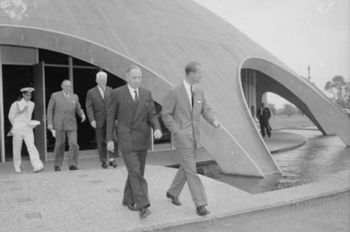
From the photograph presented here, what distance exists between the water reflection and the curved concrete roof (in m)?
0.39

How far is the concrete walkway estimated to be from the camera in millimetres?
4742

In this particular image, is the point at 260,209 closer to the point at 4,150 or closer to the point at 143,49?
the point at 143,49

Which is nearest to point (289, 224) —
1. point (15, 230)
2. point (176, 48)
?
point (15, 230)

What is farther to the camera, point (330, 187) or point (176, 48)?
point (176, 48)

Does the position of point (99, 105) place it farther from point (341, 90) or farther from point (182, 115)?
point (341, 90)

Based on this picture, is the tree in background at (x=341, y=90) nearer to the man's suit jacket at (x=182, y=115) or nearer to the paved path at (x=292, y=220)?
the paved path at (x=292, y=220)

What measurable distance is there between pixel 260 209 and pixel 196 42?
769 cm

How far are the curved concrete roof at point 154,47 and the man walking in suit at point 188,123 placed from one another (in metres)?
3.49

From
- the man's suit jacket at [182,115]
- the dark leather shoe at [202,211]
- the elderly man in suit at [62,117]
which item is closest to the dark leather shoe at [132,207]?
the dark leather shoe at [202,211]

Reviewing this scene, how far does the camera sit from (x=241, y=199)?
5.90 m

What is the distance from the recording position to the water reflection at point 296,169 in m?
7.65

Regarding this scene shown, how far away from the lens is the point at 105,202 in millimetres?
5559

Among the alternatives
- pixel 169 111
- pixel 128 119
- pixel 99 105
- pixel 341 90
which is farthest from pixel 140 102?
pixel 341 90

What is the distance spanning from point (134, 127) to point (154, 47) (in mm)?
5998
